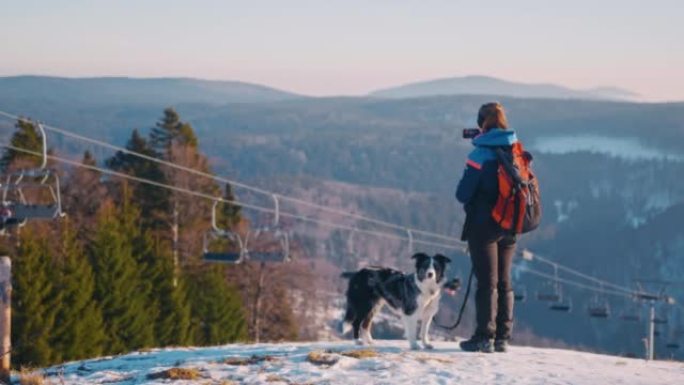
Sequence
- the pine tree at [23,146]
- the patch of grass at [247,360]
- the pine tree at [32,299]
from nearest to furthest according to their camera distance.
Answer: the patch of grass at [247,360]
the pine tree at [32,299]
the pine tree at [23,146]

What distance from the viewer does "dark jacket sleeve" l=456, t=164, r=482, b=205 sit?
12.7 metres

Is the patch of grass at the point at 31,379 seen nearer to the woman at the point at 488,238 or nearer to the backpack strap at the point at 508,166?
the woman at the point at 488,238

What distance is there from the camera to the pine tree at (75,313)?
3562cm

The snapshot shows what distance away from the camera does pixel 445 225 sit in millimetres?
186750

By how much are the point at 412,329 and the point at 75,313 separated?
2412 cm

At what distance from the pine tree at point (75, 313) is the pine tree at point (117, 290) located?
63.2 inches

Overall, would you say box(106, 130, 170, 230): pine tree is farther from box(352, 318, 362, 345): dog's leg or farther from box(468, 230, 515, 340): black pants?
box(468, 230, 515, 340): black pants

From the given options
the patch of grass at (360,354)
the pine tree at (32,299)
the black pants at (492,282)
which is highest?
the black pants at (492,282)

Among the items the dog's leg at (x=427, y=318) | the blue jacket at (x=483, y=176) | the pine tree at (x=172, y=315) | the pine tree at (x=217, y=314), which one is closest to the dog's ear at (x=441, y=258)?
the dog's leg at (x=427, y=318)

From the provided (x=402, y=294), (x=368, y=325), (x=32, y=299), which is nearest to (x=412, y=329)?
(x=402, y=294)

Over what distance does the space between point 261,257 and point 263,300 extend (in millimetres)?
25104

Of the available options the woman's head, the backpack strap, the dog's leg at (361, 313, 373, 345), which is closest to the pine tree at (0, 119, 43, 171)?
the dog's leg at (361, 313, 373, 345)

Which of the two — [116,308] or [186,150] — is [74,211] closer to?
[186,150]

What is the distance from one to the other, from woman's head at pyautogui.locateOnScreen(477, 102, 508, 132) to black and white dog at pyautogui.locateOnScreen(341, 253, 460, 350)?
151 centimetres
